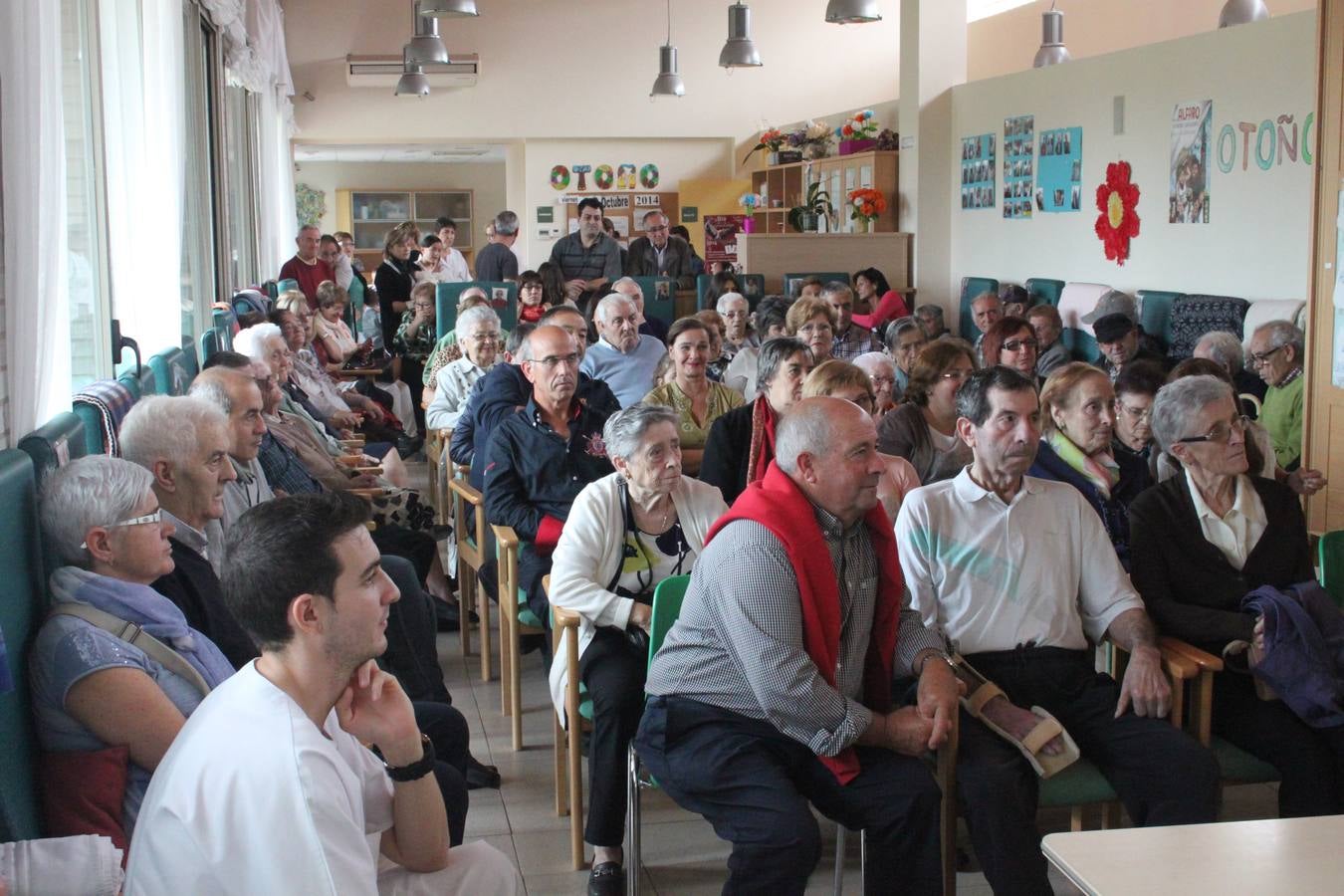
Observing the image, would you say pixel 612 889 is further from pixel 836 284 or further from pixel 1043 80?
pixel 1043 80

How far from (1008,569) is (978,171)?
904 centimetres

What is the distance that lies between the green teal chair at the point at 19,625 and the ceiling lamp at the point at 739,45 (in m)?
9.85

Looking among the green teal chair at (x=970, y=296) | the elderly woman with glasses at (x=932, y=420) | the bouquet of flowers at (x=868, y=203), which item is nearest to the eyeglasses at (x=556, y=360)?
the elderly woman with glasses at (x=932, y=420)

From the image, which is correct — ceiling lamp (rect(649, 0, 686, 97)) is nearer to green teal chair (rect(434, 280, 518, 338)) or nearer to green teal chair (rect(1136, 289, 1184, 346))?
green teal chair (rect(434, 280, 518, 338))

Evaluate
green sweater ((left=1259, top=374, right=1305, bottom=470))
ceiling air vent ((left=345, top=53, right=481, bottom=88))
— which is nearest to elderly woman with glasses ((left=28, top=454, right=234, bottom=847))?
green sweater ((left=1259, top=374, right=1305, bottom=470))

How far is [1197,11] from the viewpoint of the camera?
12.4m

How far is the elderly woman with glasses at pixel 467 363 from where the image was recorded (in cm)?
615

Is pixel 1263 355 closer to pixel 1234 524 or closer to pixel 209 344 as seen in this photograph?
pixel 1234 524

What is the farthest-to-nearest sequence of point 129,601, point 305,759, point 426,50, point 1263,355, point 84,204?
point 426,50, point 1263,355, point 84,204, point 129,601, point 305,759

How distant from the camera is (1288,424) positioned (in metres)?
5.82

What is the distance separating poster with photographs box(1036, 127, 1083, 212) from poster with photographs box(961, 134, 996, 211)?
78 centimetres

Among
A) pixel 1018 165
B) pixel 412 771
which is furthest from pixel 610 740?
pixel 1018 165

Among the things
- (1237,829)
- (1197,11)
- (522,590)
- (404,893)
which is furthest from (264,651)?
(1197,11)

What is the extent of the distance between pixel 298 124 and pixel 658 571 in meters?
13.1
